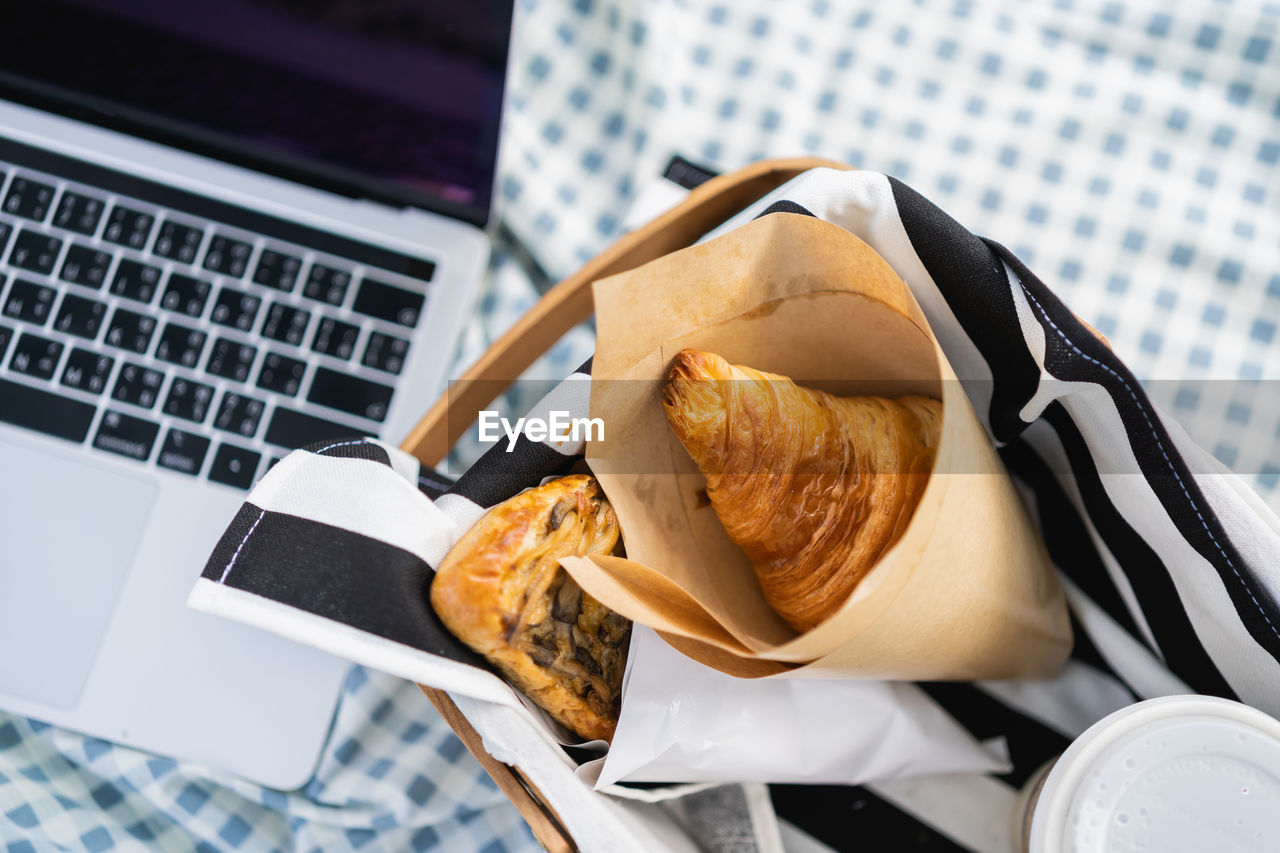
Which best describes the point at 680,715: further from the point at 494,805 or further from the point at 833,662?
the point at 494,805

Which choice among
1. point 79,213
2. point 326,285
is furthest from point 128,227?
point 326,285

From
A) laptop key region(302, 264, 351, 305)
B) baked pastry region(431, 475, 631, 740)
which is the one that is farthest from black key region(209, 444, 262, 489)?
baked pastry region(431, 475, 631, 740)

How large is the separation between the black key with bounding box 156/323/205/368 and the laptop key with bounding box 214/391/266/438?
0.04 metres

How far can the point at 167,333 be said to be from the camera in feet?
1.78

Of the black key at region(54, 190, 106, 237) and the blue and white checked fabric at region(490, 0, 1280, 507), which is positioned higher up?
the blue and white checked fabric at region(490, 0, 1280, 507)

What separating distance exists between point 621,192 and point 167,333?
330 mm

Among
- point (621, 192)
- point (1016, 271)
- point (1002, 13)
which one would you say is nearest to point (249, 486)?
point (621, 192)

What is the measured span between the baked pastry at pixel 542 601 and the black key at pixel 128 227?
36 cm

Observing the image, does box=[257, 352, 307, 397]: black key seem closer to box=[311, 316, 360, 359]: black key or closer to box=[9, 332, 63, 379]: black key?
box=[311, 316, 360, 359]: black key

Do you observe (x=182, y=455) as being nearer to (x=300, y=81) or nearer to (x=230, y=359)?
(x=230, y=359)

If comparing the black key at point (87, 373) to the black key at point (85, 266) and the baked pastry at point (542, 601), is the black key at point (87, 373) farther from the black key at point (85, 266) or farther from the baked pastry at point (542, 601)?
the baked pastry at point (542, 601)

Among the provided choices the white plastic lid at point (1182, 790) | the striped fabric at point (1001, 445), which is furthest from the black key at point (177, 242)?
the white plastic lid at point (1182, 790)

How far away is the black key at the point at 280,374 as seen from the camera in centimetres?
54

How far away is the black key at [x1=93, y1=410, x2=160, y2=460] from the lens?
0.53 meters
